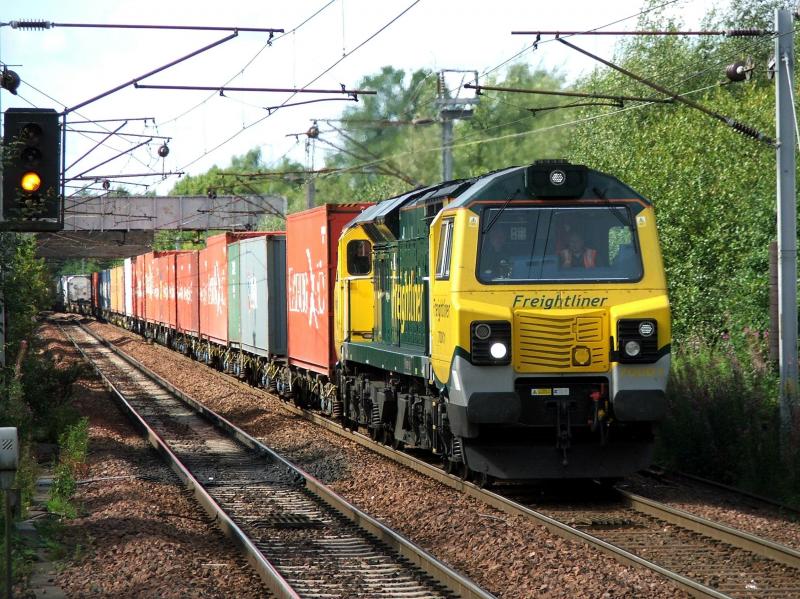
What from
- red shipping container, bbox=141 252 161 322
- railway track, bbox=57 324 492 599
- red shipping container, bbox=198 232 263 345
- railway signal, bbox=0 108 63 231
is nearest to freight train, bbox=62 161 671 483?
railway track, bbox=57 324 492 599

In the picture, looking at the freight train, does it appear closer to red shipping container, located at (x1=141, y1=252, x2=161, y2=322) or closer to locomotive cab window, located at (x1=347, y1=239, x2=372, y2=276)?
locomotive cab window, located at (x1=347, y1=239, x2=372, y2=276)

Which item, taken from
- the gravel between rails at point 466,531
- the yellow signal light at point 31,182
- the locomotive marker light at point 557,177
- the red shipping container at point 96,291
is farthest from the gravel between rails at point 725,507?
the red shipping container at point 96,291

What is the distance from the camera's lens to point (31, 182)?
1239 centimetres

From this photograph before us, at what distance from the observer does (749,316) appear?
61.4ft

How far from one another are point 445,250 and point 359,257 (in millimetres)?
4919

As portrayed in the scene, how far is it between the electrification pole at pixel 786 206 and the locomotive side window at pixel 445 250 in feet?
13.3

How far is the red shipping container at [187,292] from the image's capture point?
33.6 m

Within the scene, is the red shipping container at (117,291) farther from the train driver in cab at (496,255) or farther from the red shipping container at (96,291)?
the train driver in cab at (496,255)

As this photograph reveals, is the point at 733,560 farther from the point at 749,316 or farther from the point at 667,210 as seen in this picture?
the point at 667,210

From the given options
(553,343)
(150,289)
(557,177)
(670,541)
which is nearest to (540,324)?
(553,343)

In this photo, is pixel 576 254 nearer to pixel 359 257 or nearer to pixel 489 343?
pixel 489 343

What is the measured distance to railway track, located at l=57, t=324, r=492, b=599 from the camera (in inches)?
313

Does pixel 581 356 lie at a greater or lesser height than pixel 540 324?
lesser

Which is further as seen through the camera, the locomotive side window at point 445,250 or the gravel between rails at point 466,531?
the locomotive side window at point 445,250
